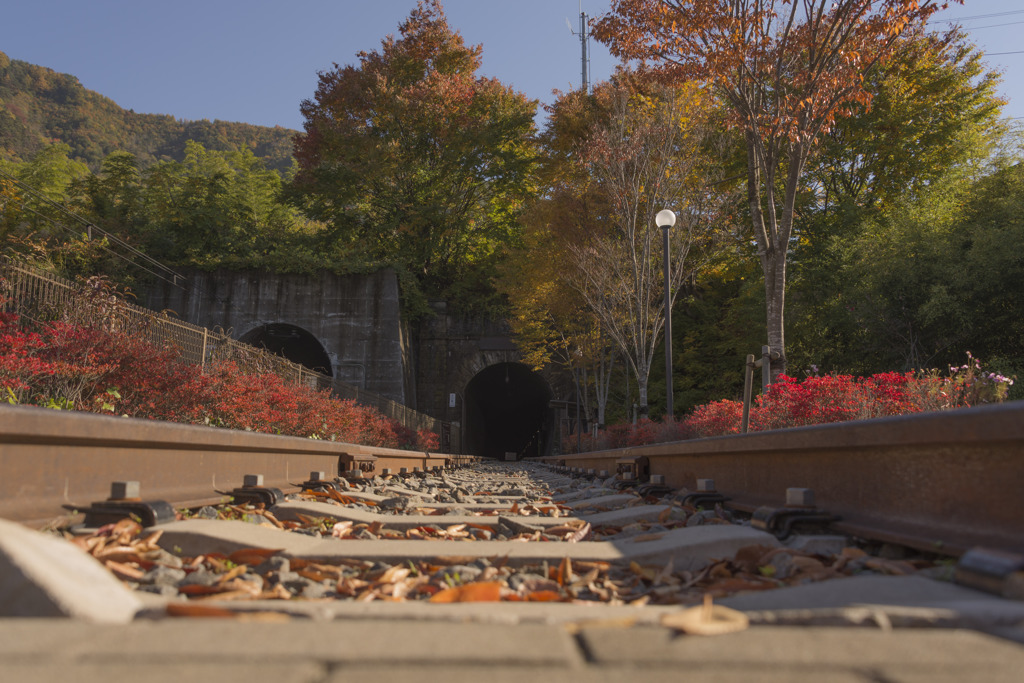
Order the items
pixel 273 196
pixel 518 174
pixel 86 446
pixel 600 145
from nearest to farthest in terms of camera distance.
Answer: pixel 86 446, pixel 600 145, pixel 518 174, pixel 273 196

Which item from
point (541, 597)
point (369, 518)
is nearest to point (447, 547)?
point (541, 597)

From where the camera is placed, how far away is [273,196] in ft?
122

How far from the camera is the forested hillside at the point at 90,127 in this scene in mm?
63750

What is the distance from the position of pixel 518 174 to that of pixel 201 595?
1242 inches

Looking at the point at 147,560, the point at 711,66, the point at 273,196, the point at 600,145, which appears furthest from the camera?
the point at 273,196

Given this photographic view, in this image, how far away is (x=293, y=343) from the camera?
105ft

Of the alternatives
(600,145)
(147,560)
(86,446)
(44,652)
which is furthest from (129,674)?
(600,145)

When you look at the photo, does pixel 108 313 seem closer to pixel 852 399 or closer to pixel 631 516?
pixel 631 516

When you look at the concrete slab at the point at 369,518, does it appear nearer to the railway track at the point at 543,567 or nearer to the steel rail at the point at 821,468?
the railway track at the point at 543,567

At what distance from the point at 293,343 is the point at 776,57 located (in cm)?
2675

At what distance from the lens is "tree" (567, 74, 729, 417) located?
58.8 feet

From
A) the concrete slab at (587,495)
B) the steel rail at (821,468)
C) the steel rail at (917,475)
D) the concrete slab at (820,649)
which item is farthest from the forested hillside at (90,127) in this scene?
the concrete slab at (820,649)

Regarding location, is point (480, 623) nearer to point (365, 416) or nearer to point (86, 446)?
point (86, 446)

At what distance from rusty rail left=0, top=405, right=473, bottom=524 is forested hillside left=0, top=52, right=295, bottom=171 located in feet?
194
